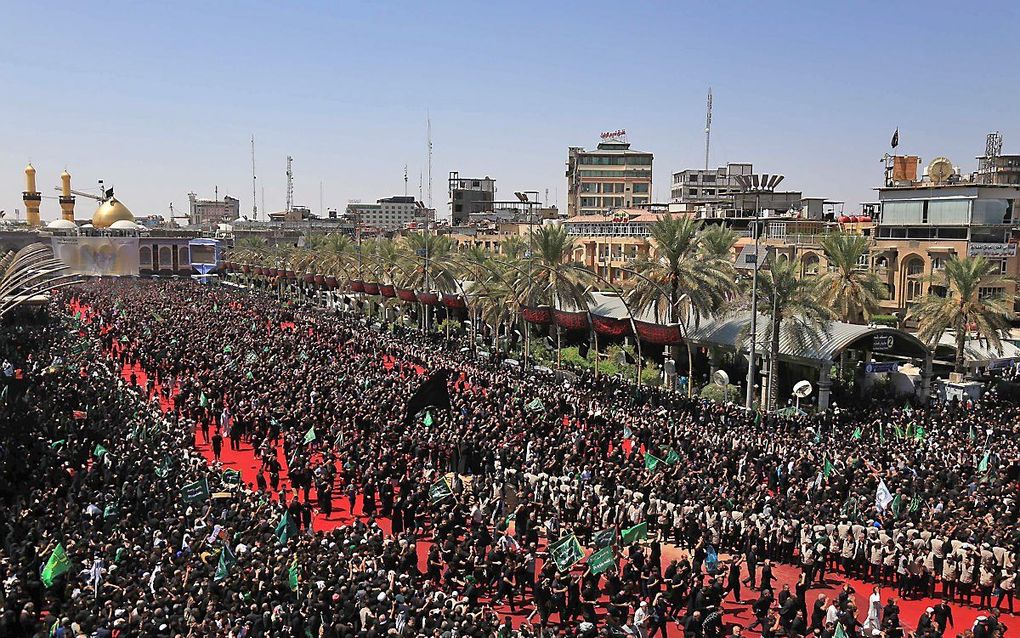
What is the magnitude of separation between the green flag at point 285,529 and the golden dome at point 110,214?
421ft

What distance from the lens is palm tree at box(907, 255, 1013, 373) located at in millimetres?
35438

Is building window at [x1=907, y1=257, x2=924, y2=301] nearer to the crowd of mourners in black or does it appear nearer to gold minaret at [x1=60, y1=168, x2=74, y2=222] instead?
the crowd of mourners in black

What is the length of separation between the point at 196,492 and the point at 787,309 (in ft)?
73.9

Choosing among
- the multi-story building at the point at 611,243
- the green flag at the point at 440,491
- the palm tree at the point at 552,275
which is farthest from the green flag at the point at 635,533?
the multi-story building at the point at 611,243

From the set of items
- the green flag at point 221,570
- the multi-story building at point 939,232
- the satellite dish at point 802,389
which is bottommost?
the green flag at point 221,570

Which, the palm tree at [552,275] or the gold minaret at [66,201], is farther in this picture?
the gold minaret at [66,201]

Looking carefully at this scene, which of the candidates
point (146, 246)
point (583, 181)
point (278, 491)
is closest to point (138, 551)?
point (278, 491)

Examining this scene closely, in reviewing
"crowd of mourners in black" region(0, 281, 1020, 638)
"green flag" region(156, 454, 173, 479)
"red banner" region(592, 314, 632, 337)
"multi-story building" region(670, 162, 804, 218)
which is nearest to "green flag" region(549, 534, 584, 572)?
"crowd of mourners in black" region(0, 281, 1020, 638)

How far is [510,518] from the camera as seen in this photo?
64.1 feet

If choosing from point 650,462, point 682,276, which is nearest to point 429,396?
point 650,462

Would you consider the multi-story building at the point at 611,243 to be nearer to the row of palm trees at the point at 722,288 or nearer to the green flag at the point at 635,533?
the row of palm trees at the point at 722,288

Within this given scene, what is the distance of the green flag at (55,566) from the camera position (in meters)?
15.1

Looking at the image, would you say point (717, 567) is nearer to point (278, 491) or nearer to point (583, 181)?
point (278, 491)

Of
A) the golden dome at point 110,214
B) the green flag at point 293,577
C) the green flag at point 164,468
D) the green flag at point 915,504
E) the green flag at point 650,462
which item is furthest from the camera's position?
the golden dome at point 110,214
